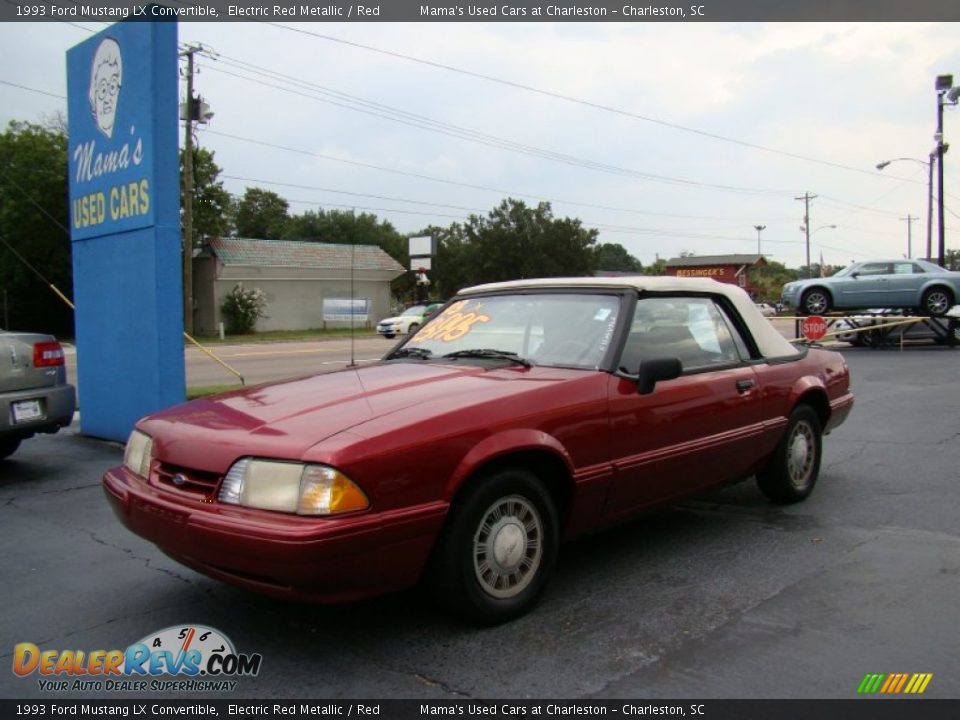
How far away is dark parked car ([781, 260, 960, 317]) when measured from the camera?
62.8ft

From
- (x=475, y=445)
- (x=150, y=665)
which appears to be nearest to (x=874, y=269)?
(x=475, y=445)

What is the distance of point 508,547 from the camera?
3.39 metres

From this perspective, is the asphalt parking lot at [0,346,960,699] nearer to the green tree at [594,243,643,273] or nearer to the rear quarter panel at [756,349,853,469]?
the rear quarter panel at [756,349,853,469]

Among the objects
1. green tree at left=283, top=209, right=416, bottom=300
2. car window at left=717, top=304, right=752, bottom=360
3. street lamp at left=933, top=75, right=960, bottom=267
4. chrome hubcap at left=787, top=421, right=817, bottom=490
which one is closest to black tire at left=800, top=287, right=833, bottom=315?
street lamp at left=933, top=75, right=960, bottom=267

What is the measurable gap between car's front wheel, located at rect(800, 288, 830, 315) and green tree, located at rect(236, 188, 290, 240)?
6521cm

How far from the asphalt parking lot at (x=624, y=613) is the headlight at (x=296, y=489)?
2.20ft

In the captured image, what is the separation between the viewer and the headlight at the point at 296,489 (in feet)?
9.36

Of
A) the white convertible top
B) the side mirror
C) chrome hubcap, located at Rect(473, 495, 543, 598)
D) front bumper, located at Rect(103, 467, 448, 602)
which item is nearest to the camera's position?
front bumper, located at Rect(103, 467, 448, 602)

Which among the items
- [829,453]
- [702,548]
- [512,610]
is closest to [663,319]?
[702,548]

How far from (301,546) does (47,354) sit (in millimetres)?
4997

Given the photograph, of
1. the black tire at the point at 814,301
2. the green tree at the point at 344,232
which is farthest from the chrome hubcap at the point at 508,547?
the green tree at the point at 344,232

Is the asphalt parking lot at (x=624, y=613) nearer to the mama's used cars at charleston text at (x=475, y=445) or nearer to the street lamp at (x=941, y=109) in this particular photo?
the mama's used cars at charleston text at (x=475, y=445)
